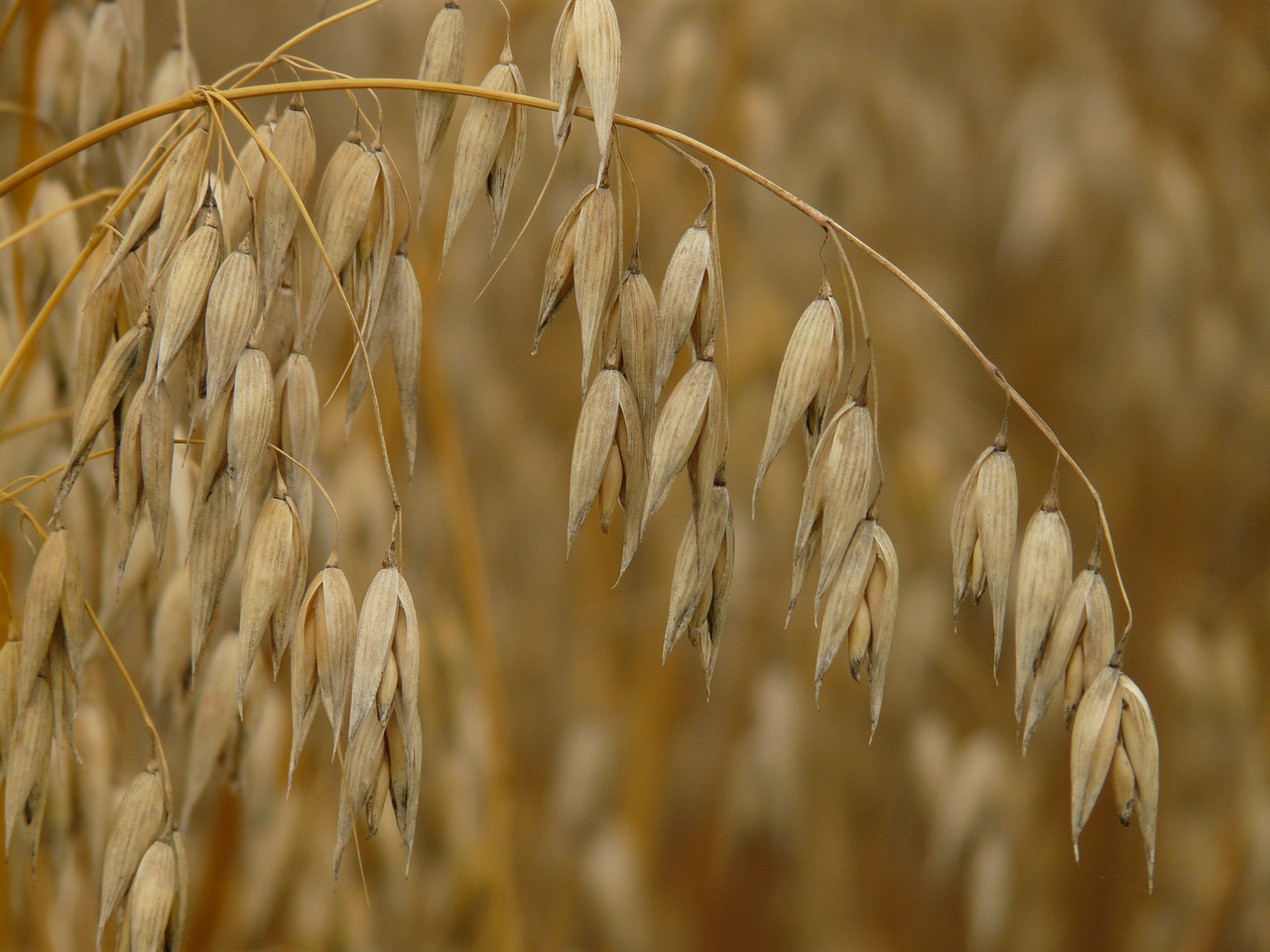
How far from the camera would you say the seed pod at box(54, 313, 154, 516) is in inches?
20.1

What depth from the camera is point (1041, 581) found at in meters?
0.62

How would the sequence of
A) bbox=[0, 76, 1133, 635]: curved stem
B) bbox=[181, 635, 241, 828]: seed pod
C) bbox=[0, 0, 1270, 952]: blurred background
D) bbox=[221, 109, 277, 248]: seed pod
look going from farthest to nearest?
bbox=[0, 0, 1270, 952]: blurred background → bbox=[181, 635, 241, 828]: seed pod → bbox=[221, 109, 277, 248]: seed pod → bbox=[0, 76, 1133, 635]: curved stem

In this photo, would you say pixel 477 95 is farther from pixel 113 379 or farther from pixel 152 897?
pixel 152 897

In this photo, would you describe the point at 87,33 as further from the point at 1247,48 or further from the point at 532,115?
the point at 1247,48

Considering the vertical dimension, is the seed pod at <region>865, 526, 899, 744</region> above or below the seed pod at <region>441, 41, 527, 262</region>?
below

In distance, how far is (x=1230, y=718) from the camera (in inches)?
59.3

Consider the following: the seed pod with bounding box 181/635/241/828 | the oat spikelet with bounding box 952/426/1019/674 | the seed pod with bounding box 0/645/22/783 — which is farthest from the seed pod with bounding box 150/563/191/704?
the oat spikelet with bounding box 952/426/1019/674

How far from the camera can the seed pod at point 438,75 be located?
582 mm

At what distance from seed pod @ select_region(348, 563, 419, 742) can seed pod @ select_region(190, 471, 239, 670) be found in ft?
0.22

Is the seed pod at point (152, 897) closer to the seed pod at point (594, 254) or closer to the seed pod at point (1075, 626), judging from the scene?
the seed pod at point (594, 254)

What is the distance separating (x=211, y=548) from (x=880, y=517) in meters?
1.27

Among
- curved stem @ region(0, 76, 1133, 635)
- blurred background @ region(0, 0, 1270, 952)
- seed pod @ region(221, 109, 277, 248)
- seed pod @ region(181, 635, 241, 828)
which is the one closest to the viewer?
curved stem @ region(0, 76, 1133, 635)

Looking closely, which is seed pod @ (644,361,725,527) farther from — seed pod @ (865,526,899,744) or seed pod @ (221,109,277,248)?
seed pod @ (221,109,277,248)

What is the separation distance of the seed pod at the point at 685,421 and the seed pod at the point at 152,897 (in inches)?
11.8
